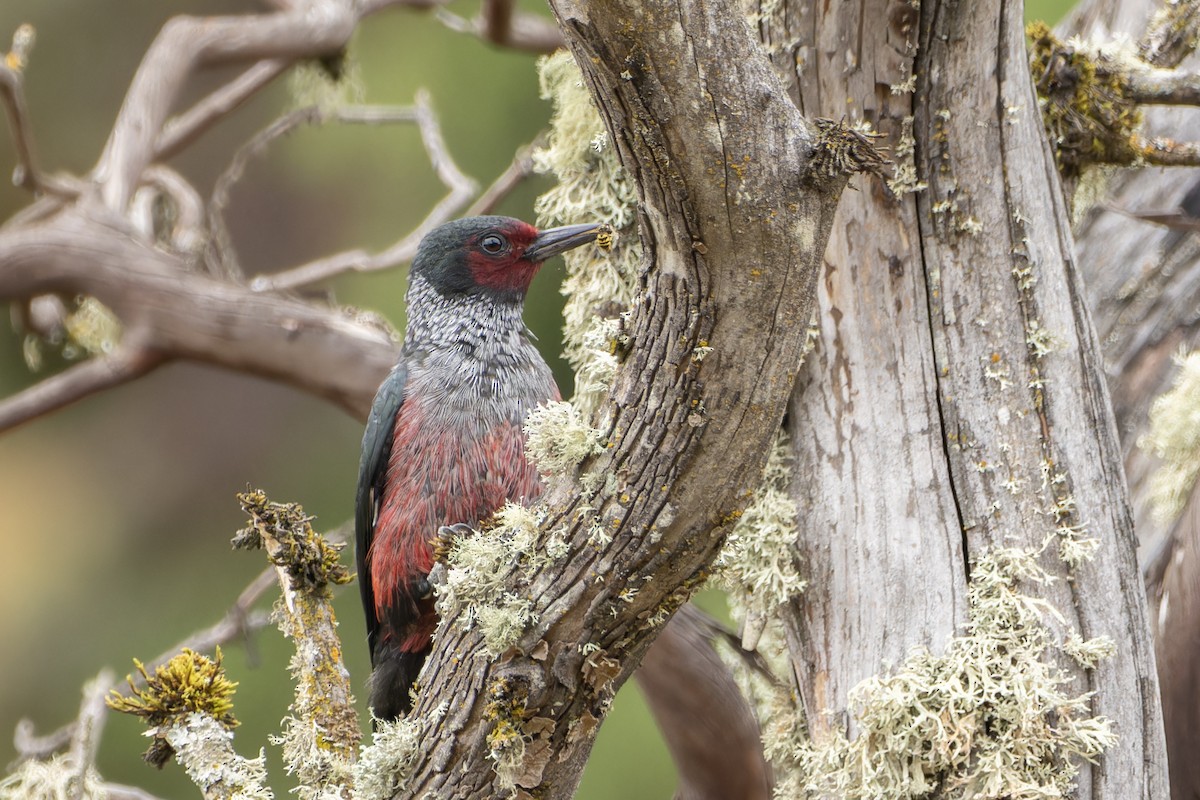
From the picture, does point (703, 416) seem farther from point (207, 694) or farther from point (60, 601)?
point (60, 601)

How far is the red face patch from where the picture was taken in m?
3.35

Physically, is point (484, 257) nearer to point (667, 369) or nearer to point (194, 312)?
point (194, 312)

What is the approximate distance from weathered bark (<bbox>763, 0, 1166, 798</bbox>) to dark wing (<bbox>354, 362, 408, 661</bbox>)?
50.6 inches

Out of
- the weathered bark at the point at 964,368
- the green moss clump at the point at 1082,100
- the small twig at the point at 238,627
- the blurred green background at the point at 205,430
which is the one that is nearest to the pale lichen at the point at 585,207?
the weathered bark at the point at 964,368

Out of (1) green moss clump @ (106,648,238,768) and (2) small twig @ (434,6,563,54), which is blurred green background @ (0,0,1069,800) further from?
(1) green moss clump @ (106,648,238,768)

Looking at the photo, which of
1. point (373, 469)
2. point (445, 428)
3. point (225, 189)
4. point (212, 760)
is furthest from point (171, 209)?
point (212, 760)

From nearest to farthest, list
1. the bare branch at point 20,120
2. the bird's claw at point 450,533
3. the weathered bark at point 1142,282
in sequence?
the bird's claw at point 450,533 → the weathered bark at point 1142,282 → the bare branch at point 20,120

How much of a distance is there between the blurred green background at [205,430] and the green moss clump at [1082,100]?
4309 mm

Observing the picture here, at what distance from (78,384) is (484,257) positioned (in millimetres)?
2117

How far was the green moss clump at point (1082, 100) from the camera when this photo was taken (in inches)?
115

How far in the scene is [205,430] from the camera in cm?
912

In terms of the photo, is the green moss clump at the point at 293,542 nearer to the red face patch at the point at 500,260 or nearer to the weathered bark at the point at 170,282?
the red face patch at the point at 500,260

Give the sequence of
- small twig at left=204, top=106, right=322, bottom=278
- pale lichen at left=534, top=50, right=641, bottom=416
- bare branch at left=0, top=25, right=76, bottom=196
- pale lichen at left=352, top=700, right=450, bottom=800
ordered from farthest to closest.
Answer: small twig at left=204, top=106, right=322, bottom=278 < bare branch at left=0, top=25, right=76, bottom=196 < pale lichen at left=534, top=50, right=641, bottom=416 < pale lichen at left=352, top=700, right=450, bottom=800

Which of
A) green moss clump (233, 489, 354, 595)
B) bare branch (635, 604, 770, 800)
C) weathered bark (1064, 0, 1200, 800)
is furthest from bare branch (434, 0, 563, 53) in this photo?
green moss clump (233, 489, 354, 595)
